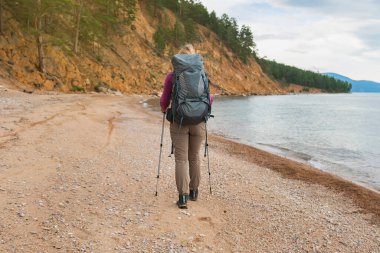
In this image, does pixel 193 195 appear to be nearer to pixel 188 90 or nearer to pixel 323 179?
pixel 188 90

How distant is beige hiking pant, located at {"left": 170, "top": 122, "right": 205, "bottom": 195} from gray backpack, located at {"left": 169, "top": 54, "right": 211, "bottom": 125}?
0.80 ft

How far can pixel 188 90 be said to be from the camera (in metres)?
6.20

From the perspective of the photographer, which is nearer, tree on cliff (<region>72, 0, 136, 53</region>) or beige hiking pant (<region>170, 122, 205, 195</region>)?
beige hiking pant (<region>170, 122, 205, 195</region>)

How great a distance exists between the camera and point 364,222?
7.45 meters

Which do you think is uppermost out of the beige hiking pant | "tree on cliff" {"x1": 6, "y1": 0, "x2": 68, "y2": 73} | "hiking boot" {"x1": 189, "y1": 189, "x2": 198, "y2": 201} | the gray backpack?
"tree on cliff" {"x1": 6, "y1": 0, "x2": 68, "y2": 73}

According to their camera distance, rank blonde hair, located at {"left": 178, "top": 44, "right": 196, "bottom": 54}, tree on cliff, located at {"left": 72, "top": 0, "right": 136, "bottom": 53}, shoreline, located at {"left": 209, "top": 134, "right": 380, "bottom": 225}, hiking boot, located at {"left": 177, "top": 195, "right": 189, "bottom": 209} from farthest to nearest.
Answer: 1. tree on cliff, located at {"left": 72, "top": 0, "right": 136, "bottom": 53}
2. shoreline, located at {"left": 209, "top": 134, "right": 380, "bottom": 225}
3. blonde hair, located at {"left": 178, "top": 44, "right": 196, "bottom": 54}
4. hiking boot, located at {"left": 177, "top": 195, "right": 189, "bottom": 209}

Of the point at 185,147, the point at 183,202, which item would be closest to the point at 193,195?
the point at 183,202

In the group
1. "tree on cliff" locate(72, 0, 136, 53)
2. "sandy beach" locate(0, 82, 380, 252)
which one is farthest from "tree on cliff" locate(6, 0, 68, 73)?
"sandy beach" locate(0, 82, 380, 252)

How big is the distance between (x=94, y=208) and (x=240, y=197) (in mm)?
3500

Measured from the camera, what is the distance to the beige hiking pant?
21.5 feet

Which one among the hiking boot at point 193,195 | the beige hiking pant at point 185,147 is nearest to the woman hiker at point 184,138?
the beige hiking pant at point 185,147

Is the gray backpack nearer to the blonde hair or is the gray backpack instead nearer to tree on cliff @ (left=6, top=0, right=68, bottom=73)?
the blonde hair

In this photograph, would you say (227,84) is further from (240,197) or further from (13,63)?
(240,197)

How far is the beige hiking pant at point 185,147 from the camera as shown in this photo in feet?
21.5
